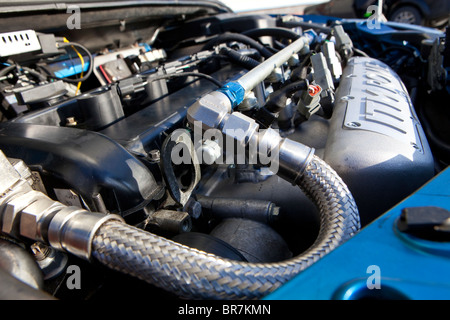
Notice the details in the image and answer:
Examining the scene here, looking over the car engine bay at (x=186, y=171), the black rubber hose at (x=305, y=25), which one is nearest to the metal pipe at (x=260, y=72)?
the car engine bay at (x=186, y=171)

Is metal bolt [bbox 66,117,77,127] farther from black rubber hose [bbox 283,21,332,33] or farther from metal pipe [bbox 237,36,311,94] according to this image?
black rubber hose [bbox 283,21,332,33]

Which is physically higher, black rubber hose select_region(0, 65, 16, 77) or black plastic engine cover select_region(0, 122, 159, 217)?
black rubber hose select_region(0, 65, 16, 77)

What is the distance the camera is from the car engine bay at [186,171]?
0.47 metres

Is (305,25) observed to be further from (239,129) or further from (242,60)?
(239,129)

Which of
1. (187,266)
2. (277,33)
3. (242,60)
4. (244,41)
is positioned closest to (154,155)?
(187,266)

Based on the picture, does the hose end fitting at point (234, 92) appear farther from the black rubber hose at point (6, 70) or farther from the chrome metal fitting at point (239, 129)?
the black rubber hose at point (6, 70)

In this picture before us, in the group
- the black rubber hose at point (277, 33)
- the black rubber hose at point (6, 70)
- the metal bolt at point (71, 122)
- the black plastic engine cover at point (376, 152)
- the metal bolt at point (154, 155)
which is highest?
the black rubber hose at point (6, 70)

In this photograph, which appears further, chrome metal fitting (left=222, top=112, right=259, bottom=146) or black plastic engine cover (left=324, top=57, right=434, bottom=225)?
black plastic engine cover (left=324, top=57, right=434, bottom=225)

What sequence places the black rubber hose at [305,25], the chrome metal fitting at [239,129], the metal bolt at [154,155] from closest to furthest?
the chrome metal fitting at [239,129] < the metal bolt at [154,155] < the black rubber hose at [305,25]

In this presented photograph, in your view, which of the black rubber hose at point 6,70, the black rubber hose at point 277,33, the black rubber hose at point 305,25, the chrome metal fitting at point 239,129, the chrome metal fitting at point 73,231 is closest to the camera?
the chrome metal fitting at point 73,231

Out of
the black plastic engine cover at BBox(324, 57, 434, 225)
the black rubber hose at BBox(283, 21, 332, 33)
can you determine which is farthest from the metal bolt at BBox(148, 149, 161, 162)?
the black rubber hose at BBox(283, 21, 332, 33)

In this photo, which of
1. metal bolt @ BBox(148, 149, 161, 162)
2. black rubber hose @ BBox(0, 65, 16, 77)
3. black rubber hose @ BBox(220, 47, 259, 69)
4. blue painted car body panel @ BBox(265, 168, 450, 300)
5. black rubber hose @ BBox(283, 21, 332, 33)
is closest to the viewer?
blue painted car body panel @ BBox(265, 168, 450, 300)

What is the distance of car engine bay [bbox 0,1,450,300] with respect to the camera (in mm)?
474
